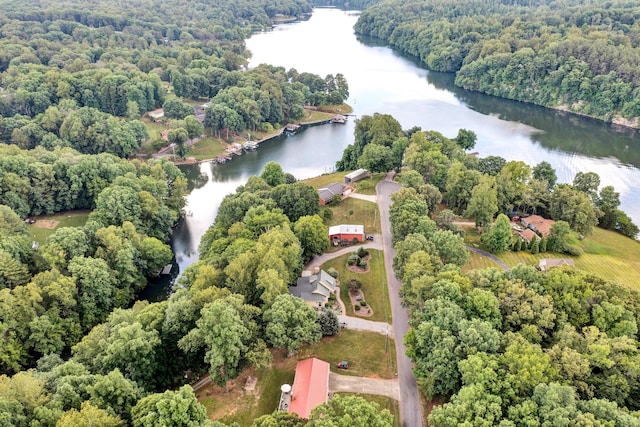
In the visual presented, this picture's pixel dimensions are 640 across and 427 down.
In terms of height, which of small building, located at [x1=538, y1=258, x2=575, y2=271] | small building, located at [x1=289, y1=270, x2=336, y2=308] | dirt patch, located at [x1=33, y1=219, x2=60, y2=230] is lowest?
dirt patch, located at [x1=33, y1=219, x2=60, y2=230]

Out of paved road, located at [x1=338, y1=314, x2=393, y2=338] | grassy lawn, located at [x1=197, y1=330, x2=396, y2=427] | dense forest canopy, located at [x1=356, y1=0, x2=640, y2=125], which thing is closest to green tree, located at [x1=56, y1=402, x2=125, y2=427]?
grassy lawn, located at [x1=197, y1=330, x2=396, y2=427]

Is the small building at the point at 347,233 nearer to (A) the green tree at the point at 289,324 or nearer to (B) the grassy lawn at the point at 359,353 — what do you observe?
(B) the grassy lawn at the point at 359,353

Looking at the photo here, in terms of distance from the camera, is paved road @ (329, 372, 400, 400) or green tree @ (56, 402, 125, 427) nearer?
green tree @ (56, 402, 125, 427)

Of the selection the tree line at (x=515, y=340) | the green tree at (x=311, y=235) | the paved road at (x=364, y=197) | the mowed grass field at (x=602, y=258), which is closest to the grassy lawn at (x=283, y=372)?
the tree line at (x=515, y=340)

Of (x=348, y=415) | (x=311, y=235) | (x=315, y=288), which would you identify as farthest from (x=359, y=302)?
(x=348, y=415)

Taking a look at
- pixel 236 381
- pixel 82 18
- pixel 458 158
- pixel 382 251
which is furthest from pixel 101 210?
pixel 82 18

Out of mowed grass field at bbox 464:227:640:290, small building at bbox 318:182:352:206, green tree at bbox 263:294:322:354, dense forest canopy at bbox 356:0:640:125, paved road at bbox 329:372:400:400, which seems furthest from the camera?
dense forest canopy at bbox 356:0:640:125

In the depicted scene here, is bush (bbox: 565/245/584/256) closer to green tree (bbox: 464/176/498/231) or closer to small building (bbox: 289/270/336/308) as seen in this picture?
green tree (bbox: 464/176/498/231)
